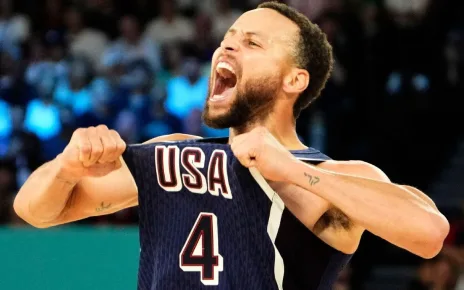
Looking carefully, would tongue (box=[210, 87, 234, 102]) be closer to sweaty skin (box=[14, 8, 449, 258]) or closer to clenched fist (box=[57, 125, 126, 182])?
sweaty skin (box=[14, 8, 449, 258])

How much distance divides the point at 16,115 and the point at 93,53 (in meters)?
1.46

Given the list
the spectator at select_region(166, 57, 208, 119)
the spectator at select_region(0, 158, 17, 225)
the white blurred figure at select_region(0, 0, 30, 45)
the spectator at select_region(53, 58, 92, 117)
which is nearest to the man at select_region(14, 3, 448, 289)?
the spectator at select_region(0, 158, 17, 225)

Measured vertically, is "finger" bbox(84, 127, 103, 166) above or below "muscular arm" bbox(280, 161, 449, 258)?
above

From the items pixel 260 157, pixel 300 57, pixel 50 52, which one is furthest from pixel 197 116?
pixel 260 157

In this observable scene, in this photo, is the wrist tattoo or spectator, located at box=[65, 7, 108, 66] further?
spectator, located at box=[65, 7, 108, 66]

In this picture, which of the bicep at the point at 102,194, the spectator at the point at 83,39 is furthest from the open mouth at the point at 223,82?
the spectator at the point at 83,39

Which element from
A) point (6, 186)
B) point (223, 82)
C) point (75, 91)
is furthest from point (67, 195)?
point (75, 91)

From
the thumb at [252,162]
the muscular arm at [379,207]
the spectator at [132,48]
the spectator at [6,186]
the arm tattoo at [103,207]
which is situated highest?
the thumb at [252,162]

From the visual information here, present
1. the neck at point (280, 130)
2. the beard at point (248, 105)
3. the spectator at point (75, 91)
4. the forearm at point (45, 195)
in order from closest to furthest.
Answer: the forearm at point (45, 195) → the beard at point (248, 105) → the neck at point (280, 130) → the spectator at point (75, 91)

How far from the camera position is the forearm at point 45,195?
385 centimetres

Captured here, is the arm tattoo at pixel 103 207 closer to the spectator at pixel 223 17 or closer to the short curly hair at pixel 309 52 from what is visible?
the short curly hair at pixel 309 52

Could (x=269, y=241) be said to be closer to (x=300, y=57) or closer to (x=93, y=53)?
(x=300, y=57)

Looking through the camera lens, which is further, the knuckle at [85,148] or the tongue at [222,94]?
the tongue at [222,94]

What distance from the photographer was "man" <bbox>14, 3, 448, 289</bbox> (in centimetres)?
354
